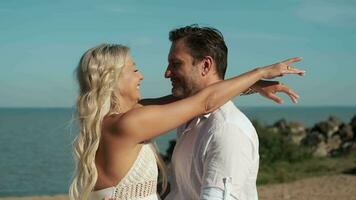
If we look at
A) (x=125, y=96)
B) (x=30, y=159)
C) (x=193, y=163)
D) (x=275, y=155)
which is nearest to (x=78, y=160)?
(x=125, y=96)

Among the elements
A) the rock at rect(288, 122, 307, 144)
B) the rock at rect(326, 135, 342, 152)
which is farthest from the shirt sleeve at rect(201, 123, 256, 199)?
the rock at rect(288, 122, 307, 144)

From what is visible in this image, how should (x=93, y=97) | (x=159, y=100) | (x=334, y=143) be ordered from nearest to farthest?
(x=93, y=97)
(x=159, y=100)
(x=334, y=143)

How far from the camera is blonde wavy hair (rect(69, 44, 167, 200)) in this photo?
137 inches

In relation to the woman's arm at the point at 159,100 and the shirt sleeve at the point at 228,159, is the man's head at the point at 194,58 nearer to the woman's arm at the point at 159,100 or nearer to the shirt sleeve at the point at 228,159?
the shirt sleeve at the point at 228,159

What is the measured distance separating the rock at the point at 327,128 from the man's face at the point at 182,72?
96.9 ft

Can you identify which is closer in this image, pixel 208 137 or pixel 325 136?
pixel 208 137

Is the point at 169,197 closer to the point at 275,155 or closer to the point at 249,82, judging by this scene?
the point at 249,82

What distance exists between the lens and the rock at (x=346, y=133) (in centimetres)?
3120

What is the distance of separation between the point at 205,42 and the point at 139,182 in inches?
34.4

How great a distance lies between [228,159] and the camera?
326 cm

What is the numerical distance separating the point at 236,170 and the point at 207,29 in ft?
2.74

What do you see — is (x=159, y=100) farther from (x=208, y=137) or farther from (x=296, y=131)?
(x=296, y=131)

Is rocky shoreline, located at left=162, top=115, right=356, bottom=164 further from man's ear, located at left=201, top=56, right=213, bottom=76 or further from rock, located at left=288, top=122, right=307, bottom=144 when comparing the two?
man's ear, located at left=201, top=56, right=213, bottom=76

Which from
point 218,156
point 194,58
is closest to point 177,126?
point 218,156
